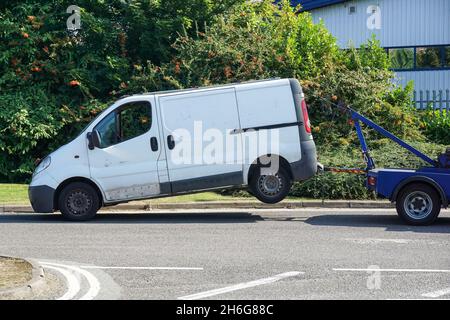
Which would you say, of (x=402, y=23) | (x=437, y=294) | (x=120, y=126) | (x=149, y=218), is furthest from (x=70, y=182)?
(x=402, y=23)

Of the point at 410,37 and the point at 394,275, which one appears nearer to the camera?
the point at 394,275

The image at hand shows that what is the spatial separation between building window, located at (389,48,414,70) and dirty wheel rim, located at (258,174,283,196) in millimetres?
14949

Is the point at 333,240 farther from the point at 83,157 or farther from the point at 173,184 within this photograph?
the point at 83,157

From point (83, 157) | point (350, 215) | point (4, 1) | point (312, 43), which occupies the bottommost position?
point (350, 215)

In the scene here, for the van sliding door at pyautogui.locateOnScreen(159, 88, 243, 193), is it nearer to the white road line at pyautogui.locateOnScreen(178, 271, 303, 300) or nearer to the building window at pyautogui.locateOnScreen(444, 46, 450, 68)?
the white road line at pyautogui.locateOnScreen(178, 271, 303, 300)

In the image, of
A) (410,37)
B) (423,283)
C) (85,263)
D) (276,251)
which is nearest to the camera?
(423,283)

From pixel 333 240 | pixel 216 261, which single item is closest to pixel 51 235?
pixel 216 261

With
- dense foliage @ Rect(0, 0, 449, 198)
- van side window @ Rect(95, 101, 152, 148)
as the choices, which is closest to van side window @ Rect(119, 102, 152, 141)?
van side window @ Rect(95, 101, 152, 148)

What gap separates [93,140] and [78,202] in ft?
3.76

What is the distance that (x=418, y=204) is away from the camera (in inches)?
560

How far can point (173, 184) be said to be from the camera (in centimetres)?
1505

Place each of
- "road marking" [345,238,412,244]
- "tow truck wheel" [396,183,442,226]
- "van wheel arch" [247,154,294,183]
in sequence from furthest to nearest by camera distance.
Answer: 1. "van wheel arch" [247,154,294,183]
2. "tow truck wheel" [396,183,442,226]
3. "road marking" [345,238,412,244]

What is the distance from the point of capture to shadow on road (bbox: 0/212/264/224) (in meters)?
15.1

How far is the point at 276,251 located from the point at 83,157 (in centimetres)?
491
